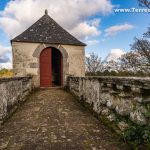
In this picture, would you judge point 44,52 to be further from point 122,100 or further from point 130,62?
point 130,62

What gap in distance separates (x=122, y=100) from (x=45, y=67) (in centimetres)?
935

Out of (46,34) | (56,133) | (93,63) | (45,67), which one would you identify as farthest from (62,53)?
(93,63)

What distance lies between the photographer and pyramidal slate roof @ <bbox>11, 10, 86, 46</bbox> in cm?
1251

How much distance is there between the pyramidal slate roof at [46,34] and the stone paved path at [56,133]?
24.5ft

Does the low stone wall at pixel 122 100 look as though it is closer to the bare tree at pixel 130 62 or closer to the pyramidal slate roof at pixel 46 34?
the pyramidal slate roof at pixel 46 34

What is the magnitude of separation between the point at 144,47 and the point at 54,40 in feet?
28.8

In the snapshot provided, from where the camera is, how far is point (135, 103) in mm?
3533

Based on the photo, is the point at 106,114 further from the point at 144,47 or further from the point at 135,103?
the point at 144,47

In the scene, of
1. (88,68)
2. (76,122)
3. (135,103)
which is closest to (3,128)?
(76,122)

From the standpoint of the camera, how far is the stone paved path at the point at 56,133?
343 centimetres

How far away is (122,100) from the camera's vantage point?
159 inches

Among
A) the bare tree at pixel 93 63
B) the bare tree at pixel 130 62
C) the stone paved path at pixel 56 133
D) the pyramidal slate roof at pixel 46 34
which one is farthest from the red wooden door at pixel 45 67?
the bare tree at pixel 93 63

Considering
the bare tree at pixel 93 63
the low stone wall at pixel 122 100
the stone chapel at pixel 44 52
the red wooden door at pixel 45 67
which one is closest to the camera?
the low stone wall at pixel 122 100

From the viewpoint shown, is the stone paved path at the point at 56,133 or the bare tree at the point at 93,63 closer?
the stone paved path at the point at 56,133
